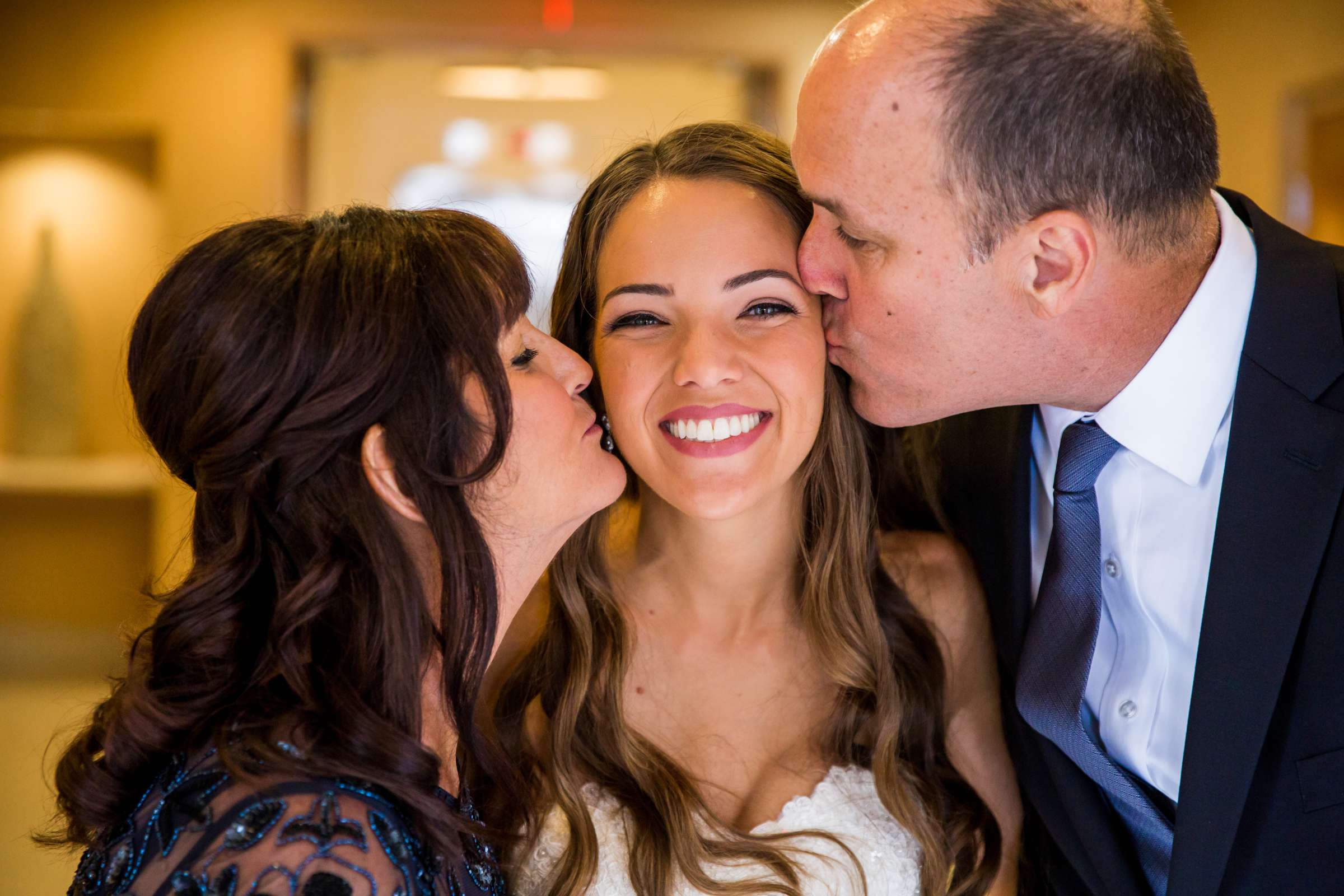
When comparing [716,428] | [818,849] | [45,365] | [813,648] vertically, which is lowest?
[45,365]

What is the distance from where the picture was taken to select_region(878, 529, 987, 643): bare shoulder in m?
2.15

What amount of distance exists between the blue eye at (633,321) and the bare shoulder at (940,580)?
0.62 meters

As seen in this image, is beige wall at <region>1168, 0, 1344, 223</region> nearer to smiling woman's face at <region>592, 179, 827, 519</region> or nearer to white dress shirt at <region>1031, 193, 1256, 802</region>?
white dress shirt at <region>1031, 193, 1256, 802</region>

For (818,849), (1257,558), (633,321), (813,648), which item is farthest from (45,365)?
(1257,558)

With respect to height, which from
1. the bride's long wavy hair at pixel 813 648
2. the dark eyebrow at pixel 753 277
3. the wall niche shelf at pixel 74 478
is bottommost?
the wall niche shelf at pixel 74 478

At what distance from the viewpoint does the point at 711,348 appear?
1873mm

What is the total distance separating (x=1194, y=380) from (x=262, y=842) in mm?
1358

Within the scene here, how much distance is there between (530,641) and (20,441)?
4.66 metres

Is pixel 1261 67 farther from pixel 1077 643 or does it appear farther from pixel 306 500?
pixel 306 500

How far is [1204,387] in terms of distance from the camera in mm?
1705

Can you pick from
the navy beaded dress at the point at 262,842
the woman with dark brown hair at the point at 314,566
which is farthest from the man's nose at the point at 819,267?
the navy beaded dress at the point at 262,842

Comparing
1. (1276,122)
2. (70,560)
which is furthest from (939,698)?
(70,560)

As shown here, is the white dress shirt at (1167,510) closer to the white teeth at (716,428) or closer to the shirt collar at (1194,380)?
the shirt collar at (1194,380)

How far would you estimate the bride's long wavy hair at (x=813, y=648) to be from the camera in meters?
1.89
